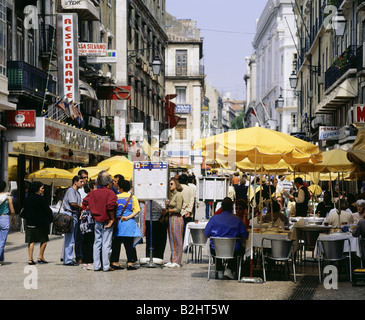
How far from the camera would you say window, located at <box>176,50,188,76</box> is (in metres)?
81.8

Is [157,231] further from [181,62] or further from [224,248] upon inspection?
[181,62]

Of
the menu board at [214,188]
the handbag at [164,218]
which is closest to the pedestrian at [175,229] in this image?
the handbag at [164,218]

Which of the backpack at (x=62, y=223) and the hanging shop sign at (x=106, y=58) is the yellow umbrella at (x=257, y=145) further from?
the hanging shop sign at (x=106, y=58)

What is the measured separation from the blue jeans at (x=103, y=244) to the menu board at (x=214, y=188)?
1119cm

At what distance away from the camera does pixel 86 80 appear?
36.3 metres

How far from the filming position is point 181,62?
269 feet

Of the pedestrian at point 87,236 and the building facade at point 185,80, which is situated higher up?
the building facade at point 185,80

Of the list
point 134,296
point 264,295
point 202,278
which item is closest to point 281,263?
point 202,278

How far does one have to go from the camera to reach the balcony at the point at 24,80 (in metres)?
25.5

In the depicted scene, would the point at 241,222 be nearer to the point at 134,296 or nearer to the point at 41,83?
the point at 134,296

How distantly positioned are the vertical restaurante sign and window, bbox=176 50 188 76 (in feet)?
170

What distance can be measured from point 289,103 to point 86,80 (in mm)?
44569

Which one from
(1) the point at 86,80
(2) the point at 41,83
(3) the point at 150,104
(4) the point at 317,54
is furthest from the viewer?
(3) the point at 150,104

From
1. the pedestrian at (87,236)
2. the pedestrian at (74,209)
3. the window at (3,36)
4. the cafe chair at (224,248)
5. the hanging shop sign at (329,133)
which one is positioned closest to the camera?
the cafe chair at (224,248)
